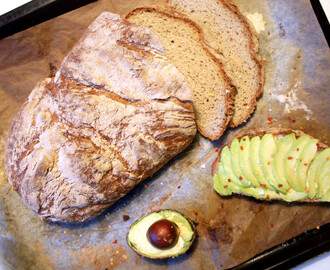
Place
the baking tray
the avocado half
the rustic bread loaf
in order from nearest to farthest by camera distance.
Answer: the rustic bread loaf < the avocado half < the baking tray

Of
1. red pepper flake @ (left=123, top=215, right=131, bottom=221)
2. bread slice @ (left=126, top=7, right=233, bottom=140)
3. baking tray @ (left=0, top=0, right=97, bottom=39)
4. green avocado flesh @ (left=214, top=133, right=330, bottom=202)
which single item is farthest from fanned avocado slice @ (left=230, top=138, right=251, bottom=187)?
baking tray @ (left=0, top=0, right=97, bottom=39)

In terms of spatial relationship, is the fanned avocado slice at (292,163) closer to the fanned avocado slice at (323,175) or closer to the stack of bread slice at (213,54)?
the fanned avocado slice at (323,175)

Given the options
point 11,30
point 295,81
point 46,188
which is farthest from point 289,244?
point 11,30

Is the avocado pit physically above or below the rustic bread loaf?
below

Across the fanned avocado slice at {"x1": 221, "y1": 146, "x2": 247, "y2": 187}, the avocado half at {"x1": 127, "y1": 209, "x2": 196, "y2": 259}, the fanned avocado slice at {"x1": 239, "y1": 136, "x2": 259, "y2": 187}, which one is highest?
the fanned avocado slice at {"x1": 239, "y1": 136, "x2": 259, "y2": 187}

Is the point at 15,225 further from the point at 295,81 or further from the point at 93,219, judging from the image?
the point at 295,81

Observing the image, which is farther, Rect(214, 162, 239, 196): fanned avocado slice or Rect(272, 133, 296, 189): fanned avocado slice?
Rect(214, 162, 239, 196): fanned avocado slice

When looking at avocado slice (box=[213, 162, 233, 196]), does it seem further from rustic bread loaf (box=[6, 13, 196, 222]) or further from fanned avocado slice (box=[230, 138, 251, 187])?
rustic bread loaf (box=[6, 13, 196, 222])
